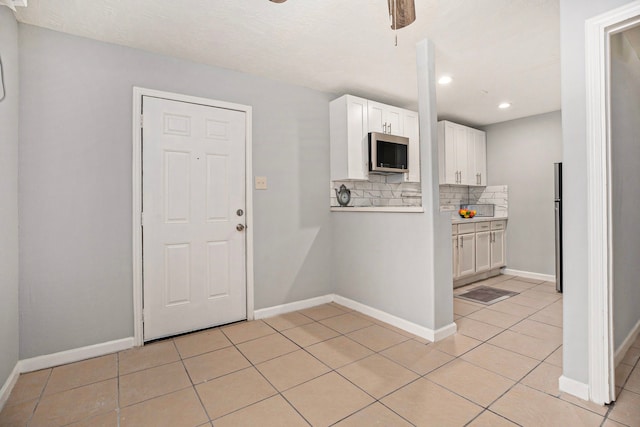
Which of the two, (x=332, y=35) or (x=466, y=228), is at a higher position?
(x=332, y=35)

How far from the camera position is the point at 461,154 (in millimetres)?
4750

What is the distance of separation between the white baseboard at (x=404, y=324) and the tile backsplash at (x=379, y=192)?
115 centimetres

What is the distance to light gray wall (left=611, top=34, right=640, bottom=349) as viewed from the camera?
1.99 metres

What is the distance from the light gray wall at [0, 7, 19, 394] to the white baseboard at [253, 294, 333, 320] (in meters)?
1.73

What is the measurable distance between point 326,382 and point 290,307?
1.39 metres

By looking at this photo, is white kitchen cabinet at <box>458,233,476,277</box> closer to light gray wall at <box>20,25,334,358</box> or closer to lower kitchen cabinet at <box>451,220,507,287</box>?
lower kitchen cabinet at <box>451,220,507,287</box>

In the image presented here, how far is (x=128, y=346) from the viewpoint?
2.50 m

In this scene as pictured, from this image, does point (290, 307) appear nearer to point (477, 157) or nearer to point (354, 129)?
point (354, 129)

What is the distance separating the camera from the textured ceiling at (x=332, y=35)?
2.07 metres

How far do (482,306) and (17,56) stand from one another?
14.5 feet

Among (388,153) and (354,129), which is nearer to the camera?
(354,129)

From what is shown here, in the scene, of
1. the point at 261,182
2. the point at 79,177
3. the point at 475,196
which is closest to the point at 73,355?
the point at 79,177

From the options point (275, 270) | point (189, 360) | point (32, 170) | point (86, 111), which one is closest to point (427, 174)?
point (275, 270)

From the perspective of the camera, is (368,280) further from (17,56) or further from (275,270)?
(17,56)
